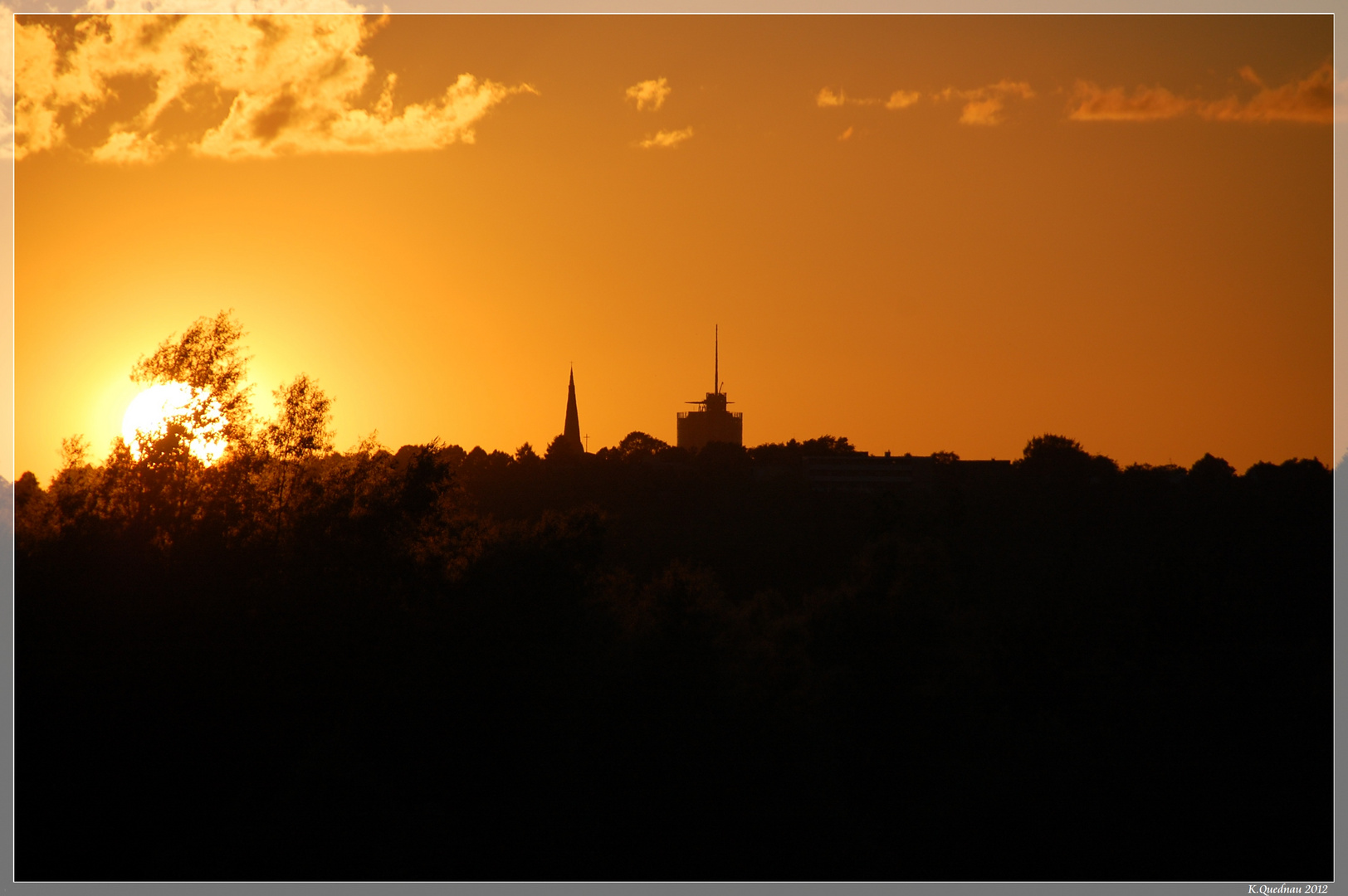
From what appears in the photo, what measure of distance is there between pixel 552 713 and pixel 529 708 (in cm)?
59

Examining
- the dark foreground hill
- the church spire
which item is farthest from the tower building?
the dark foreground hill

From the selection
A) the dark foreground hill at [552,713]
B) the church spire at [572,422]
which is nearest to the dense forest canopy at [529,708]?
the dark foreground hill at [552,713]

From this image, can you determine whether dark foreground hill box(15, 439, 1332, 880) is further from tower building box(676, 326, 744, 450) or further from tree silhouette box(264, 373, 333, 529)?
tower building box(676, 326, 744, 450)

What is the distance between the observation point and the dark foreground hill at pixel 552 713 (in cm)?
2564

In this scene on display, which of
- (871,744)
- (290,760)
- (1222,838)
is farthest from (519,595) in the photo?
(1222,838)

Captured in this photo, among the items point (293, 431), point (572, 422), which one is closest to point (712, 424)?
point (572, 422)

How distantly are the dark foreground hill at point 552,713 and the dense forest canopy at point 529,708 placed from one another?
0.08 metres

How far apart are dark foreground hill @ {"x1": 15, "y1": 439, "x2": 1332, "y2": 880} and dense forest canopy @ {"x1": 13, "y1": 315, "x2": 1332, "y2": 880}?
8 cm

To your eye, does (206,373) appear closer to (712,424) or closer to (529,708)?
(529,708)

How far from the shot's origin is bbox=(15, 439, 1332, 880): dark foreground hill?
→ 25.6 m

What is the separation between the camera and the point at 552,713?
98.0 ft

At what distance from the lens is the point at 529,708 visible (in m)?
29.8

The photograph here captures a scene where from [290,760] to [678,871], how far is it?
29.6 feet

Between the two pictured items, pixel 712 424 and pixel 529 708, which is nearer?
pixel 529 708
